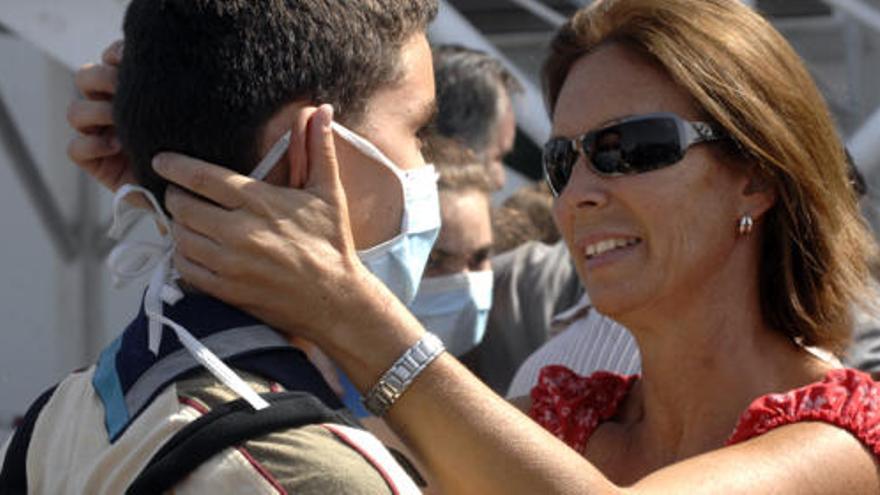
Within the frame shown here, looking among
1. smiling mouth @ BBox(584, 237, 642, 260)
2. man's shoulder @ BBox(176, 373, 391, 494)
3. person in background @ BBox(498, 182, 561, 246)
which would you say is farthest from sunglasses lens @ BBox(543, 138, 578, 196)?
person in background @ BBox(498, 182, 561, 246)

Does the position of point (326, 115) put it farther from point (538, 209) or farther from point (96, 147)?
point (538, 209)

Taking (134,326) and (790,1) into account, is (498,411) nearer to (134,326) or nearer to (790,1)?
(134,326)

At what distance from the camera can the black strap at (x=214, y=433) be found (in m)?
1.46

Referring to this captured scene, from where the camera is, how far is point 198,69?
1.62 metres

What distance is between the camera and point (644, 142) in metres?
2.26

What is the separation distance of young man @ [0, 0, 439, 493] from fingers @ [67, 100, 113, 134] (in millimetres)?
190

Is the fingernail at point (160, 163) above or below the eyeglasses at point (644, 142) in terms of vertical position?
above

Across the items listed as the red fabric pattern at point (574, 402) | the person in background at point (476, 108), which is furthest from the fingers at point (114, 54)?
the person in background at point (476, 108)

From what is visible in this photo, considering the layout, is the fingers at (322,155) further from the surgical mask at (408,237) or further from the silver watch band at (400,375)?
the silver watch band at (400,375)

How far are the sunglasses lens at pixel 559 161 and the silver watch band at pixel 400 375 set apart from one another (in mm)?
691

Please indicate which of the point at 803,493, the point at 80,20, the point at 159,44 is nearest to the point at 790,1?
the point at 80,20

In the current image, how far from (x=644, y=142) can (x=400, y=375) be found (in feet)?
2.31

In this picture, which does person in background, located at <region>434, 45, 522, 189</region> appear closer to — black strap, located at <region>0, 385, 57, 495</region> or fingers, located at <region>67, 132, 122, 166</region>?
fingers, located at <region>67, 132, 122, 166</region>

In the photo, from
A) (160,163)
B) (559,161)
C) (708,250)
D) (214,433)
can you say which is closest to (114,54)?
(160,163)
